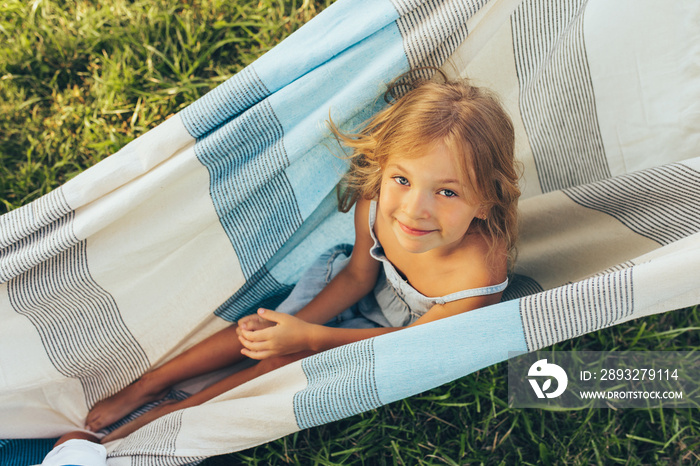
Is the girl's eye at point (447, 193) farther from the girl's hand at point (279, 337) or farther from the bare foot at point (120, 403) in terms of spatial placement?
the bare foot at point (120, 403)

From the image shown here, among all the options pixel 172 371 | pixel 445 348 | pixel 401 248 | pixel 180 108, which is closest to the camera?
pixel 445 348

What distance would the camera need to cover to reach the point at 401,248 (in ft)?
3.91

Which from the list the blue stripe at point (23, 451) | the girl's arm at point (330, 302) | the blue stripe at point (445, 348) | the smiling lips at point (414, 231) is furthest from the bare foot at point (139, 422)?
the smiling lips at point (414, 231)

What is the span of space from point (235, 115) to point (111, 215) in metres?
0.29

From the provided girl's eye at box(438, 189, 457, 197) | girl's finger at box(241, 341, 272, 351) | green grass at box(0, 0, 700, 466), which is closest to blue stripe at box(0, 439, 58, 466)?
green grass at box(0, 0, 700, 466)

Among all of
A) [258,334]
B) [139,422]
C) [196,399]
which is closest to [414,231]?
[258,334]

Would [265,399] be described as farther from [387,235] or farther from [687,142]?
[687,142]

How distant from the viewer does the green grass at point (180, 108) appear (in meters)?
1.30

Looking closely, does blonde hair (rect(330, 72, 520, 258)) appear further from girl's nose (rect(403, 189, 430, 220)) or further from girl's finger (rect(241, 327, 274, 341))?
girl's finger (rect(241, 327, 274, 341))

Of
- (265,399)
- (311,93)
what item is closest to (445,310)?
(265,399)

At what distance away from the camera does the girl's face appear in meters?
0.95

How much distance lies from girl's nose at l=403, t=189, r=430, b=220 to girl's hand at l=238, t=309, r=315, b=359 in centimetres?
37

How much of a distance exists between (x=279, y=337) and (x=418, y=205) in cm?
42

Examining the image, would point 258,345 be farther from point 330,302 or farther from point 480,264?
point 480,264
